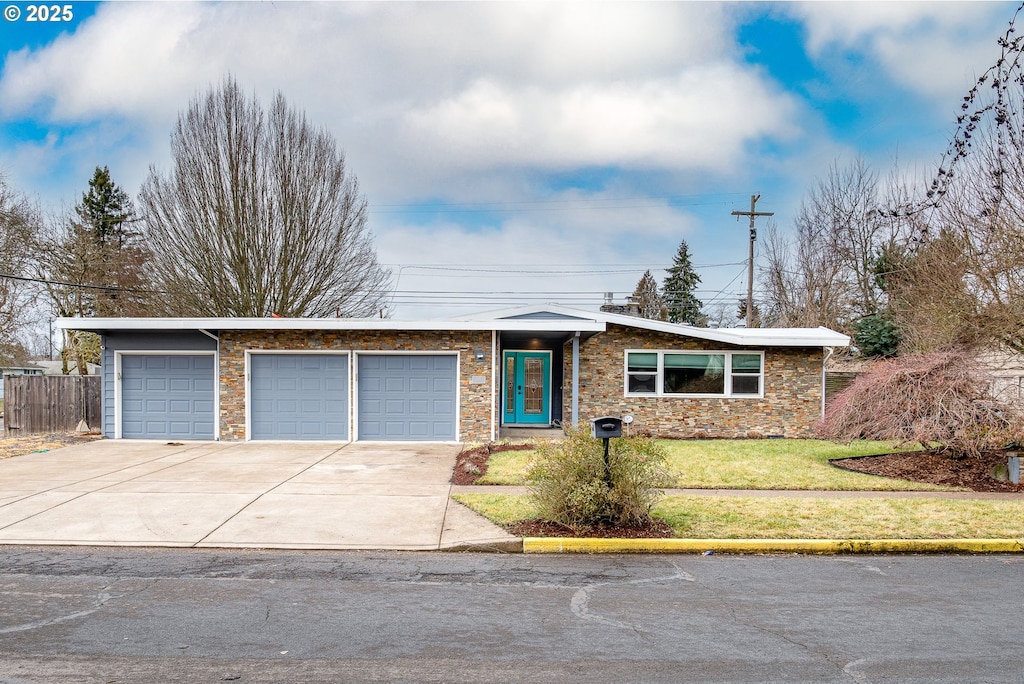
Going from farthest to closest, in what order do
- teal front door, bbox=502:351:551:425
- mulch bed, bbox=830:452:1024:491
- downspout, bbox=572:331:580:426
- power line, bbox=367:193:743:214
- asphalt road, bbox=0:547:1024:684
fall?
1. power line, bbox=367:193:743:214
2. teal front door, bbox=502:351:551:425
3. downspout, bbox=572:331:580:426
4. mulch bed, bbox=830:452:1024:491
5. asphalt road, bbox=0:547:1024:684

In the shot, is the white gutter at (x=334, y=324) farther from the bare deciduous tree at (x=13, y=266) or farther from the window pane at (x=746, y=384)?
the bare deciduous tree at (x=13, y=266)

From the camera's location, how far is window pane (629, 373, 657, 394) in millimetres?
17828

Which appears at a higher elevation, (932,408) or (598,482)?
(932,408)

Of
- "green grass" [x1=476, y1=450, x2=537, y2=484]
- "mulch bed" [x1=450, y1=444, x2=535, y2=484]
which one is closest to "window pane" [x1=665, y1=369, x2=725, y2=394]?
"mulch bed" [x1=450, y1=444, x2=535, y2=484]

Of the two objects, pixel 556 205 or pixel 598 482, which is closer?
pixel 598 482

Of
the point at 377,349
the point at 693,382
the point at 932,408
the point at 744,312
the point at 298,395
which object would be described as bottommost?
the point at 298,395

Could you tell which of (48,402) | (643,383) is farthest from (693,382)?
(48,402)

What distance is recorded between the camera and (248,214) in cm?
2722

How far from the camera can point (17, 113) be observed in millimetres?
23734

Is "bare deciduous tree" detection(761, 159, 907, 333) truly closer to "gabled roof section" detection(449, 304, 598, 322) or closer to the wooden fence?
"gabled roof section" detection(449, 304, 598, 322)

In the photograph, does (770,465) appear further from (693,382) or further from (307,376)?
(307,376)

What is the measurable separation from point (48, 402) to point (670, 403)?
16577 millimetres

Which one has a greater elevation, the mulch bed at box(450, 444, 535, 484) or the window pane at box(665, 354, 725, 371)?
the window pane at box(665, 354, 725, 371)

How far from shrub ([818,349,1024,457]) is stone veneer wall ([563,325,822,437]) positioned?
4.80m
